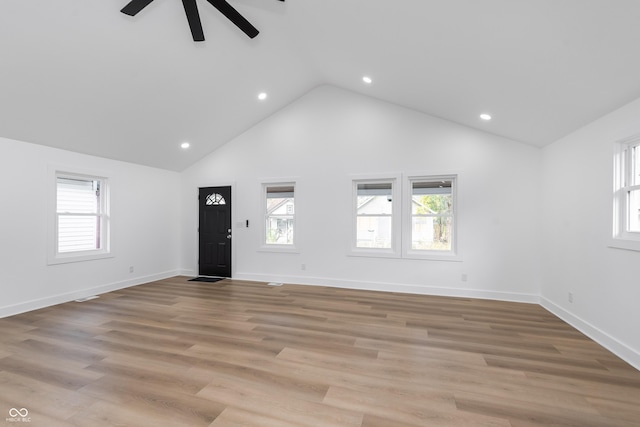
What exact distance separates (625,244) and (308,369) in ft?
10.3

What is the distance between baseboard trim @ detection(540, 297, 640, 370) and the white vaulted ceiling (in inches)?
90.4

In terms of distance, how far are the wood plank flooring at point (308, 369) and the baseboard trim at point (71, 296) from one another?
0.22m

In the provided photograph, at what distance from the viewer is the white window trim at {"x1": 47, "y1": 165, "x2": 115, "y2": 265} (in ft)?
14.1

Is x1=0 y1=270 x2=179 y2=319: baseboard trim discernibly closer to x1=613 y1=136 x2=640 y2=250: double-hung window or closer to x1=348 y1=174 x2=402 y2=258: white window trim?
x1=348 y1=174 x2=402 y2=258: white window trim

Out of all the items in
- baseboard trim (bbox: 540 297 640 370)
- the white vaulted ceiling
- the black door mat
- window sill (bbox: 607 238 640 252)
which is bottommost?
the black door mat

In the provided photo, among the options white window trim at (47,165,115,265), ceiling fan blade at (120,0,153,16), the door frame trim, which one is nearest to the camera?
ceiling fan blade at (120,0,153,16)

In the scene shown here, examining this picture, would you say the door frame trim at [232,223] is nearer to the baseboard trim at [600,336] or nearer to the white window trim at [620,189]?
the baseboard trim at [600,336]

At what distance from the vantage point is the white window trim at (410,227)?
15.9 feet

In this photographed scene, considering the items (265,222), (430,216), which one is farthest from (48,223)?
(430,216)

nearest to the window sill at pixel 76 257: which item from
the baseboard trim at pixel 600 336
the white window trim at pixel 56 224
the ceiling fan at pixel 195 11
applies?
→ the white window trim at pixel 56 224

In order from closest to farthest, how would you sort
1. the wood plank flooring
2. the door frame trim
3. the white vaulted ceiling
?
the wood plank flooring
the white vaulted ceiling
the door frame trim

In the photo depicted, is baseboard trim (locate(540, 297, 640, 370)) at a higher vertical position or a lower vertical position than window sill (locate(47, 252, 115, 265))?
lower

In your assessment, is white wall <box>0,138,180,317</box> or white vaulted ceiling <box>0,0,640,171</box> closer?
white vaulted ceiling <box>0,0,640,171</box>

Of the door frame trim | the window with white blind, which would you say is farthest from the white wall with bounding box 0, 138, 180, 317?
the door frame trim
